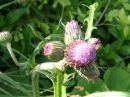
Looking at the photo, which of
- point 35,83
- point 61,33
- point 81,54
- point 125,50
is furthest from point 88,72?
point 125,50

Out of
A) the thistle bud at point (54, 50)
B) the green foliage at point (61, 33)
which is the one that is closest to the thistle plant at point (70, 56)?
the thistle bud at point (54, 50)

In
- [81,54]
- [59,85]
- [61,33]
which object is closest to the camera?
[81,54]

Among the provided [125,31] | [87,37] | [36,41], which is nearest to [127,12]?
[125,31]

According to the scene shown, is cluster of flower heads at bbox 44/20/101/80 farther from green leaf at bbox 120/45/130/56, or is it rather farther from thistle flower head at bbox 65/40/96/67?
green leaf at bbox 120/45/130/56

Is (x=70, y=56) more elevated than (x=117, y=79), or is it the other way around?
(x=117, y=79)

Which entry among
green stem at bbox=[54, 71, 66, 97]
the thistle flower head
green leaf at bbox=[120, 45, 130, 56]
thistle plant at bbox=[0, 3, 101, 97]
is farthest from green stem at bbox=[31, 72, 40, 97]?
green leaf at bbox=[120, 45, 130, 56]

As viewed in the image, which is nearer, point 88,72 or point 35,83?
point 88,72

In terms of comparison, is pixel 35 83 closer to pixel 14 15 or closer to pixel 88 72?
pixel 88 72
